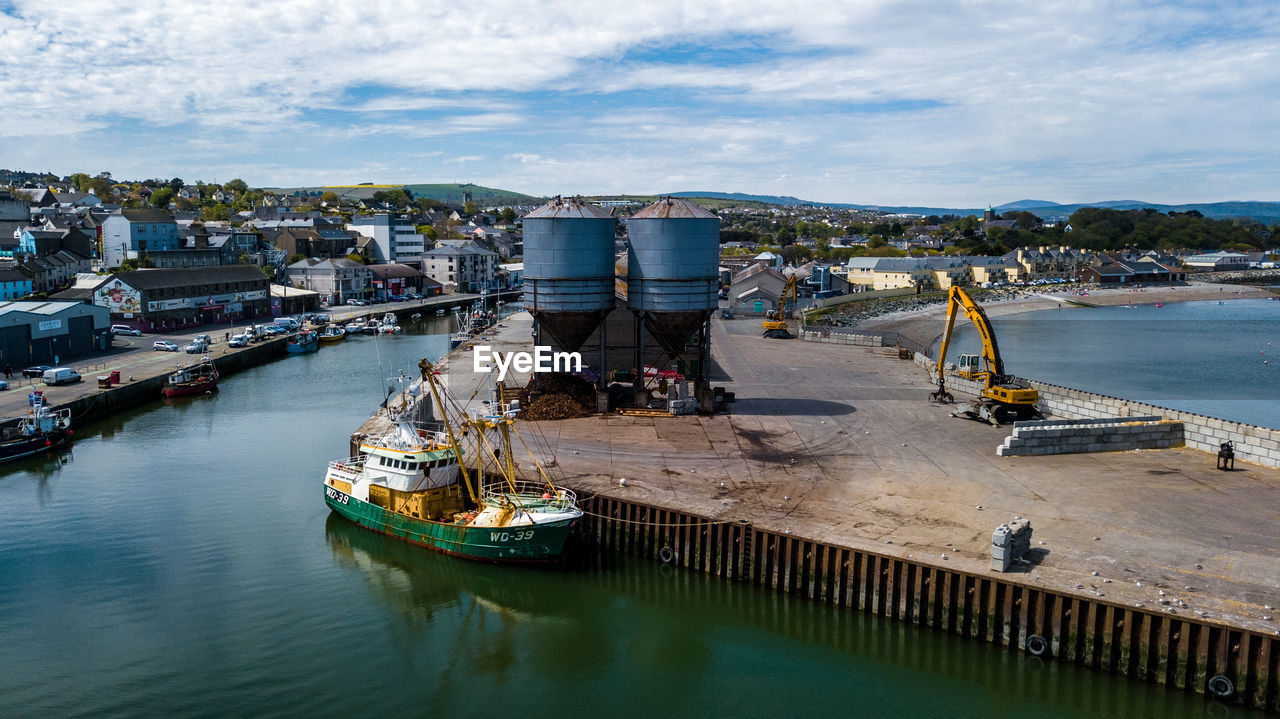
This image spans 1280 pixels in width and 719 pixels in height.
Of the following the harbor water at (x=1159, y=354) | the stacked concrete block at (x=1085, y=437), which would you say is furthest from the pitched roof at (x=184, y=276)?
the harbor water at (x=1159, y=354)

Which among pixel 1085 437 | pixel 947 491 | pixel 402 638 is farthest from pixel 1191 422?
pixel 402 638

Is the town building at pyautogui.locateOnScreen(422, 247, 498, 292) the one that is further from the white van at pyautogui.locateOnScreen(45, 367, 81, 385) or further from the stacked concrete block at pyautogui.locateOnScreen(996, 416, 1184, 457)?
the stacked concrete block at pyautogui.locateOnScreen(996, 416, 1184, 457)

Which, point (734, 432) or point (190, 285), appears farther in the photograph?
point (190, 285)

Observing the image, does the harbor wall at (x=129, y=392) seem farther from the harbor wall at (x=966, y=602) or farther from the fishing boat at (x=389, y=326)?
the harbor wall at (x=966, y=602)

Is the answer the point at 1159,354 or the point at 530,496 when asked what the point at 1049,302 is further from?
the point at 530,496

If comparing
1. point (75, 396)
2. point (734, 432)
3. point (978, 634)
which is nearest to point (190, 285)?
point (75, 396)

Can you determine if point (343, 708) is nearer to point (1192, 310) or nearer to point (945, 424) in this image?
point (945, 424)
